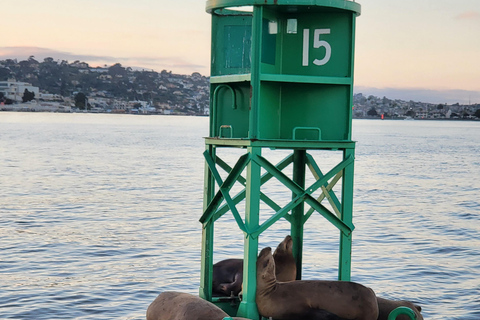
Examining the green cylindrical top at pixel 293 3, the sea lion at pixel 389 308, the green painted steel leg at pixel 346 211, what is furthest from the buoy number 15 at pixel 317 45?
the sea lion at pixel 389 308

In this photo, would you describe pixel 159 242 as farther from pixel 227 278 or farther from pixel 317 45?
pixel 317 45

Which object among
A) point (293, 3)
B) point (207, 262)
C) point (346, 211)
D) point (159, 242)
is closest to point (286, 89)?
point (293, 3)

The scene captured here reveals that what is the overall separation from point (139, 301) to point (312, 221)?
51.2 ft

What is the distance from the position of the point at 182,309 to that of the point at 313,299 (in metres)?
1.99

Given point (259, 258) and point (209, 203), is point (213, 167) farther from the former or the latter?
point (259, 258)

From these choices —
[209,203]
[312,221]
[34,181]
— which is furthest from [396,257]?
[34,181]

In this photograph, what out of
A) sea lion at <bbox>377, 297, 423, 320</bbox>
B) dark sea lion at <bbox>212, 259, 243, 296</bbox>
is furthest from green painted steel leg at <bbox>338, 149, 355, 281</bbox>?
dark sea lion at <bbox>212, 259, 243, 296</bbox>

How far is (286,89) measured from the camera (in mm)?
13336

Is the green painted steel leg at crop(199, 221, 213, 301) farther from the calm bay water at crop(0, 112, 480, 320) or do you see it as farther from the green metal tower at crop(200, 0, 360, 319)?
the calm bay water at crop(0, 112, 480, 320)

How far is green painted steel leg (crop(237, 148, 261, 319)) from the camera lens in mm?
12484

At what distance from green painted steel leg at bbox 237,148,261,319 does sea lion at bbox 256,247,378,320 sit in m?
0.23

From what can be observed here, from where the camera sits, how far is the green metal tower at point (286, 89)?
1272cm

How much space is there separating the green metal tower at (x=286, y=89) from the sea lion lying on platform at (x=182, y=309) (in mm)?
518

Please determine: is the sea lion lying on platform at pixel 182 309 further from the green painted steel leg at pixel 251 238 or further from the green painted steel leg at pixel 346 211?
the green painted steel leg at pixel 346 211
